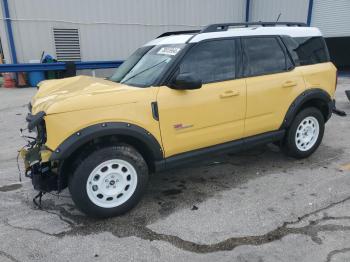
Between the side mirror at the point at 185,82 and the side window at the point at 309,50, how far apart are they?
5.87 feet

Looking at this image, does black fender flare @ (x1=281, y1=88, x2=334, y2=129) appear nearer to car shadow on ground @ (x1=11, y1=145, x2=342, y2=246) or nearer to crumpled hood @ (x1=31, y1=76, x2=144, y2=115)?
car shadow on ground @ (x1=11, y1=145, x2=342, y2=246)

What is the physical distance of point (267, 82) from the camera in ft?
13.7

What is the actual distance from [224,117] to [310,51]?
1793mm

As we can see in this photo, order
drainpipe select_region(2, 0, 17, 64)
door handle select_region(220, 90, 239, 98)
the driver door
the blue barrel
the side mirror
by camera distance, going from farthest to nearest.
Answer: the blue barrel
drainpipe select_region(2, 0, 17, 64)
door handle select_region(220, 90, 239, 98)
the driver door
the side mirror

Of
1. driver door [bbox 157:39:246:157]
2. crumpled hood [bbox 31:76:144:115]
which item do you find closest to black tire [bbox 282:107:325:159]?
→ driver door [bbox 157:39:246:157]

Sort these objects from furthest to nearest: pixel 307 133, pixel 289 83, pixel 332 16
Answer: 1. pixel 332 16
2. pixel 307 133
3. pixel 289 83

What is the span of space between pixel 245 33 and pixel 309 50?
114cm

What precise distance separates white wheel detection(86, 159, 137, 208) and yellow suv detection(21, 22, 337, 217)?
0.01 m

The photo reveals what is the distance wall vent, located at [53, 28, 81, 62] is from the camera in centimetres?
1236

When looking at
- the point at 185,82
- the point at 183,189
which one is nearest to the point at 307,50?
the point at 185,82

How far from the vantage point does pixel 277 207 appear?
3.56m

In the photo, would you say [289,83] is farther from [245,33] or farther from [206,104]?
[206,104]

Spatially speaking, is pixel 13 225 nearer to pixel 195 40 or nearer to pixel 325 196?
pixel 195 40

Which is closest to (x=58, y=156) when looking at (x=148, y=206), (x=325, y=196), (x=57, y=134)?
(x=57, y=134)
